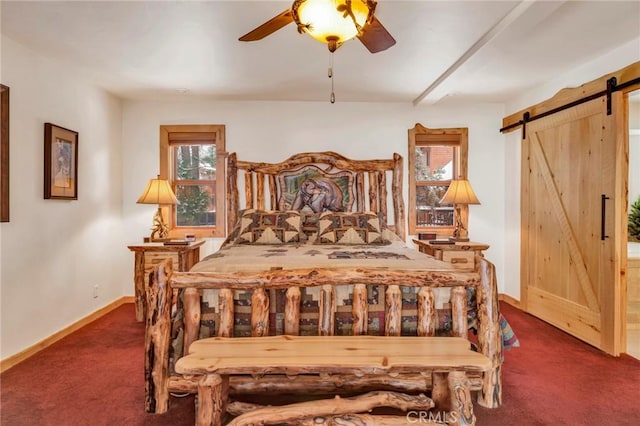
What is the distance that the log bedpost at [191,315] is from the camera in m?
1.95

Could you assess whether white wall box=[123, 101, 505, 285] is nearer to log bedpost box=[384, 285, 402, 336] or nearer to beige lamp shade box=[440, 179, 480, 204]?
beige lamp shade box=[440, 179, 480, 204]

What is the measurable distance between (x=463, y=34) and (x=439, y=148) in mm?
2119

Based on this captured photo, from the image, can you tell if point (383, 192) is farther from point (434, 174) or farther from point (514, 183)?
point (514, 183)

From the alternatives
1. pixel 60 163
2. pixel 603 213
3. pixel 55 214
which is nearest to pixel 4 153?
pixel 60 163

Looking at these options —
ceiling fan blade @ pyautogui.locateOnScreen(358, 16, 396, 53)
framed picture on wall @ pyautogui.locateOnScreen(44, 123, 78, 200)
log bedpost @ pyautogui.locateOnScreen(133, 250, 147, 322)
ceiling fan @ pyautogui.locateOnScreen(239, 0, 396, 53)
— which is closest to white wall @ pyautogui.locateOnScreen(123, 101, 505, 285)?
log bedpost @ pyautogui.locateOnScreen(133, 250, 147, 322)

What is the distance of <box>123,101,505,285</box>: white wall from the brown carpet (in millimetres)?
1754

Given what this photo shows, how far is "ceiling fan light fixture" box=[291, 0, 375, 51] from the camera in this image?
164 cm

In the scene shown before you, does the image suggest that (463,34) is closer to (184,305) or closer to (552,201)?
(552,201)

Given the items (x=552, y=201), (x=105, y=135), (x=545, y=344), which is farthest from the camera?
(x=105, y=135)

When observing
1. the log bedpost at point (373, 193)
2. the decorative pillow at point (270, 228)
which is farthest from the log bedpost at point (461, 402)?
the log bedpost at point (373, 193)

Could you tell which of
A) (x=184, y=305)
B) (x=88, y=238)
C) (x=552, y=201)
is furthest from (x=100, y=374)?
(x=552, y=201)

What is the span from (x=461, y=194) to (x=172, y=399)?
334 cm

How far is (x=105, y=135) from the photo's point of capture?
4.16 metres

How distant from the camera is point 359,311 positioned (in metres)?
1.98
